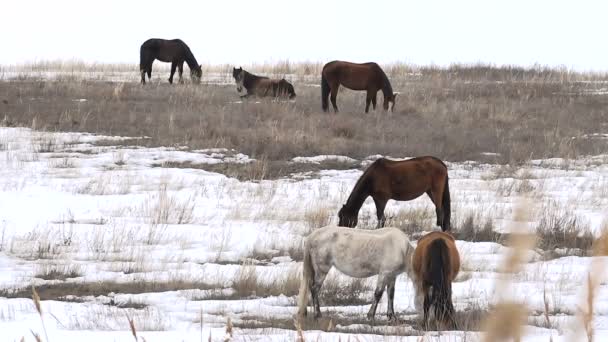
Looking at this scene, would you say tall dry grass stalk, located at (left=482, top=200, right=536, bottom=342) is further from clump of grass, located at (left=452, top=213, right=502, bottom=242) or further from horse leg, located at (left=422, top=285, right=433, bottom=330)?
clump of grass, located at (left=452, top=213, right=502, bottom=242)

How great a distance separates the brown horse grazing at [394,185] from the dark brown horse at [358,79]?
34.7 ft

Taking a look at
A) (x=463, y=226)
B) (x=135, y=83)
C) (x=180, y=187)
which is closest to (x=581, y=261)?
(x=463, y=226)

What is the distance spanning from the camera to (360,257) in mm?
6598

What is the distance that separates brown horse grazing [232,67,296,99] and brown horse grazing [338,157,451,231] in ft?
42.3

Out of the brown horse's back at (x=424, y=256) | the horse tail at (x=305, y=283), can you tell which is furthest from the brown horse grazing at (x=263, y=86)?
the brown horse's back at (x=424, y=256)

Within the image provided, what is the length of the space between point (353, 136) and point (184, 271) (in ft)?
32.3

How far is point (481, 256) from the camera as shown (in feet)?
30.7

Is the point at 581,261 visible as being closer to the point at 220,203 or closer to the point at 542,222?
the point at 542,222

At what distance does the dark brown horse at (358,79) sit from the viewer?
21.3 metres

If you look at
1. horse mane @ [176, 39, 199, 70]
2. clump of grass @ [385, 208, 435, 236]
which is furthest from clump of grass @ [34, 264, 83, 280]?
horse mane @ [176, 39, 199, 70]

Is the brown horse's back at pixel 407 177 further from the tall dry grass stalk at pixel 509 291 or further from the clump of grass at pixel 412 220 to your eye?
the tall dry grass stalk at pixel 509 291

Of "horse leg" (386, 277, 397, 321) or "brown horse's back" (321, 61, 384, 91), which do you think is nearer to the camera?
"horse leg" (386, 277, 397, 321)

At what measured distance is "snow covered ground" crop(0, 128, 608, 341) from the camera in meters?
6.27

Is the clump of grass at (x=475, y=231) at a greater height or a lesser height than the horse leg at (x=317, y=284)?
lesser
